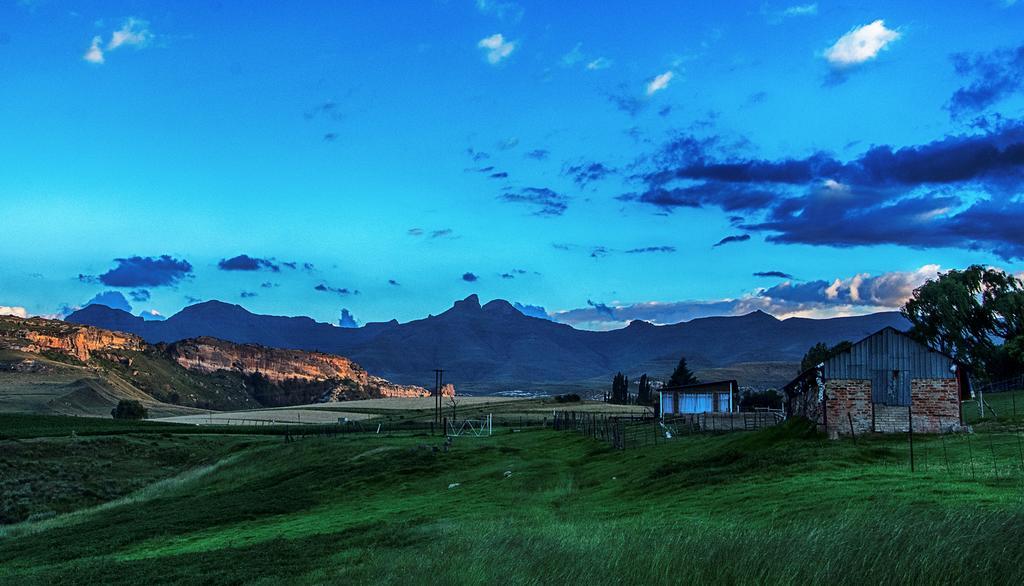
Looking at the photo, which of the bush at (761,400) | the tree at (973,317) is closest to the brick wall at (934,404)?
the tree at (973,317)

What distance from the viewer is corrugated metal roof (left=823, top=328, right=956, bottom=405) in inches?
1693

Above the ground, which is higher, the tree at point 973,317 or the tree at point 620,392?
the tree at point 973,317

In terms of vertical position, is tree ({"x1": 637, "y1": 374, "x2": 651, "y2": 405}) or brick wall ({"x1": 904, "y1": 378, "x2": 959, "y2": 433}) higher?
brick wall ({"x1": 904, "y1": 378, "x2": 959, "y2": 433})

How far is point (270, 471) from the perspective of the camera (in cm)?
6594

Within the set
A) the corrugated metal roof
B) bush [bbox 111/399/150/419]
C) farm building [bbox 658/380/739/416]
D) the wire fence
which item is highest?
the corrugated metal roof

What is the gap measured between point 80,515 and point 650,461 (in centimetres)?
3617

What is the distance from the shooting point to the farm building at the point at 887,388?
1639 inches

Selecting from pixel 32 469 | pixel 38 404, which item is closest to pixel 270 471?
pixel 32 469

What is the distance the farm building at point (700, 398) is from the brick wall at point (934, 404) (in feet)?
129

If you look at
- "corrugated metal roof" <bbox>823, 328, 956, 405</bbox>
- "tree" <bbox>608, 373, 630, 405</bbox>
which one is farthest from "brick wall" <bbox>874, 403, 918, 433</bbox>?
"tree" <bbox>608, 373, 630, 405</bbox>

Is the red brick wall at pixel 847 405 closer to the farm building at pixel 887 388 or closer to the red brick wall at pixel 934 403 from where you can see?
the farm building at pixel 887 388

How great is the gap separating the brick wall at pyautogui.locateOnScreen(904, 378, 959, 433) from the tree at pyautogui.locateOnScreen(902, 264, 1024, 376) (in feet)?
191

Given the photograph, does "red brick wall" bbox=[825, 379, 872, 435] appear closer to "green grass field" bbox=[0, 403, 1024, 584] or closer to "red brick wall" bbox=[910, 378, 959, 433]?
"green grass field" bbox=[0, 403, 1024, 584]

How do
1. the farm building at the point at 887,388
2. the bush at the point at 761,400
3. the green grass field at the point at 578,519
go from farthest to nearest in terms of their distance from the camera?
the bush at the point at 761,400
the farm building at the point at 887,388
the green grass field at the point at 578,519
